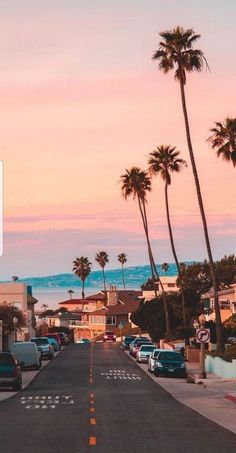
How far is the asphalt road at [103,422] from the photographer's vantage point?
19.0 meters

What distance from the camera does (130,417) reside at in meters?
26.7

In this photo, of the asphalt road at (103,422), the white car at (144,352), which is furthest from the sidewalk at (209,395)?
the white car at (144,352)

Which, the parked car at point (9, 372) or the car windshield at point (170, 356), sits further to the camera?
the car windshield at point (170, 356)

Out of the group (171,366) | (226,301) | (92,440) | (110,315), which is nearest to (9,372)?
(171,366)

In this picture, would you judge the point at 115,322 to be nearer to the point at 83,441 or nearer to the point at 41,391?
the point at 41,391

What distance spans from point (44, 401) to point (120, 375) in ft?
68.9

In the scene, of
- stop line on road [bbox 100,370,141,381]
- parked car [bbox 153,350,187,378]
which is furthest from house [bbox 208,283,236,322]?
parked car [bbox 153,350,187,378]

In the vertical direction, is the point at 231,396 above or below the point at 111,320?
below

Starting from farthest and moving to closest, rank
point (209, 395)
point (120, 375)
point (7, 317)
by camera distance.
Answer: point (7, 317), point (120, 375), point (209, 395)

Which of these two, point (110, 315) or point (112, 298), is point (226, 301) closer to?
point (110, 315)

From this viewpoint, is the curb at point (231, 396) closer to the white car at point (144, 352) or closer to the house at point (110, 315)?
the white car at point (144, 352)

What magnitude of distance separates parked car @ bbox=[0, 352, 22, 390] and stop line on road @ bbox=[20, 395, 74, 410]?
3589mm

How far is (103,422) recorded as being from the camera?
80.7 feet

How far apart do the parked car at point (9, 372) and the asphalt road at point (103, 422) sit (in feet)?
2.63
